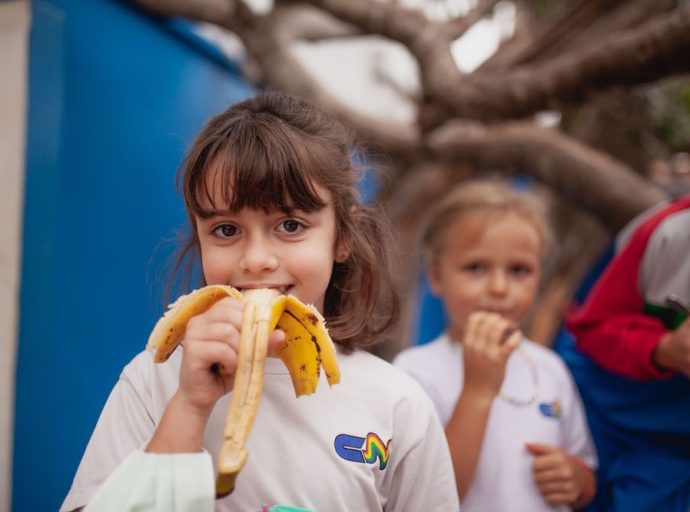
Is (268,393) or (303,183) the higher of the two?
(303,183)

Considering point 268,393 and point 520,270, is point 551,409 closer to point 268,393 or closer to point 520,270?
point 520,270

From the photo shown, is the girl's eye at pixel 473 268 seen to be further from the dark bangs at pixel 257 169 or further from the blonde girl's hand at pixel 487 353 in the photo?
the dark bangs at pixel 257 169

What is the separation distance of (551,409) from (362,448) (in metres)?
0.87

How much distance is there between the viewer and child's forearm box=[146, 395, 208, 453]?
3.18 feet

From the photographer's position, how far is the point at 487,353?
160 cm

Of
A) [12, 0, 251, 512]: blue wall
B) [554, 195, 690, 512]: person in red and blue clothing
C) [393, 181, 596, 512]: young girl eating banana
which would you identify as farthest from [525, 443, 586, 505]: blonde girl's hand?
[12, 0, 251, 512]: blue wall

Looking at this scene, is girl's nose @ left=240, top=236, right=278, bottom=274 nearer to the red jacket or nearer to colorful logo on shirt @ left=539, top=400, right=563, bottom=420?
colorful logo on shirt @ left=539, top=400, right=563, bottom=420

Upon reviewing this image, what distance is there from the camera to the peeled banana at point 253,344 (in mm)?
911

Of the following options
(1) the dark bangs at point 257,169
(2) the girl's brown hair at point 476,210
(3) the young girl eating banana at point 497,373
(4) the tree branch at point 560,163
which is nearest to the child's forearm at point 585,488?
(3) the young girl eating banana at point 497,373

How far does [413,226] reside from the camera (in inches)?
186

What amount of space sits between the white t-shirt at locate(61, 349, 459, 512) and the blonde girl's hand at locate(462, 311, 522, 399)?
30 cm

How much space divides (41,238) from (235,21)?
1631 millimetres

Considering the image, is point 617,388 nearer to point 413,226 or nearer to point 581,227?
point 413,226

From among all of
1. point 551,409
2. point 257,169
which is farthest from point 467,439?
point 257,169
